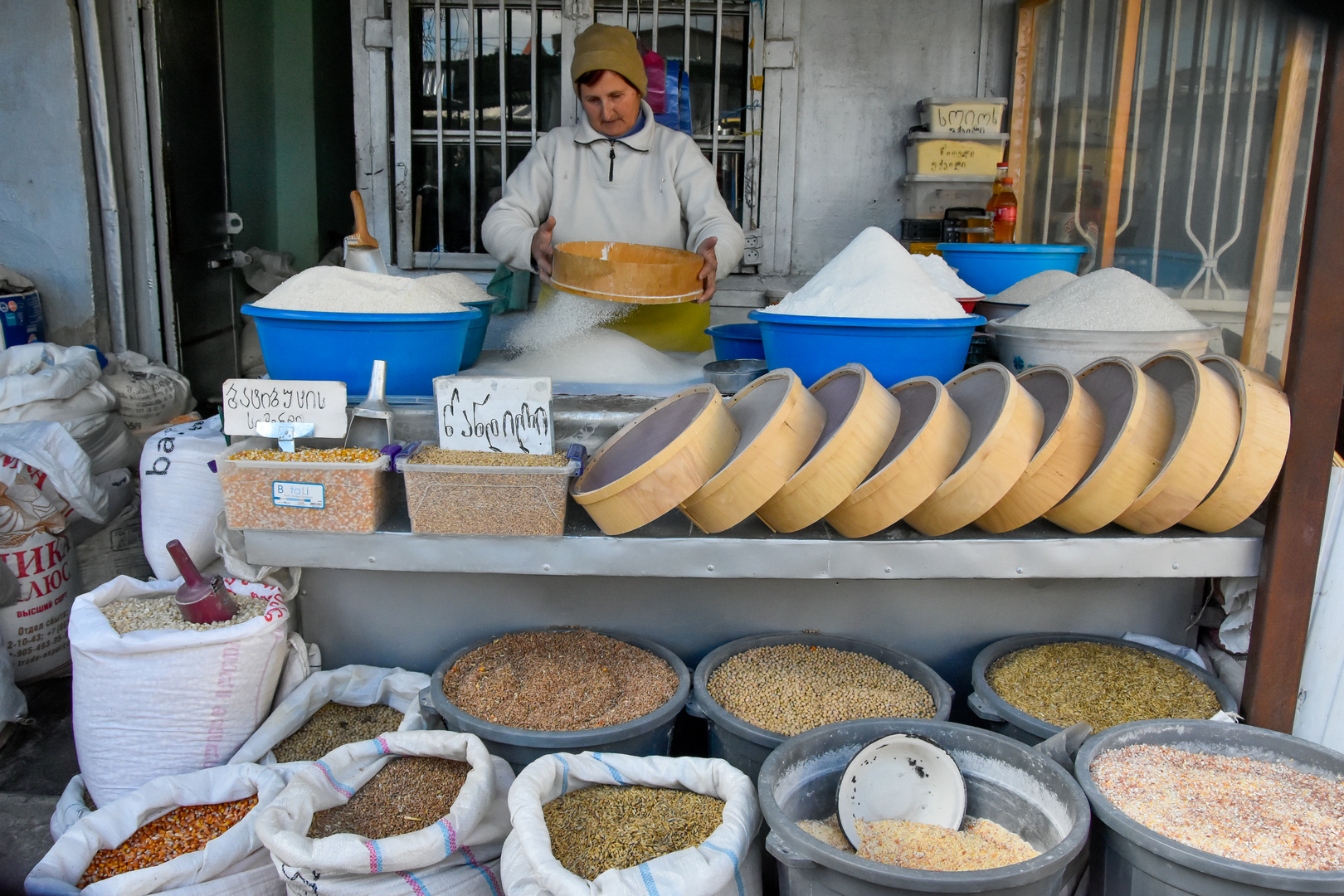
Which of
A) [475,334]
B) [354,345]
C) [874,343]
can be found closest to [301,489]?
[354,345]

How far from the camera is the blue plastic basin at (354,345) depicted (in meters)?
1.62

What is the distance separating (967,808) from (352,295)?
1320mm

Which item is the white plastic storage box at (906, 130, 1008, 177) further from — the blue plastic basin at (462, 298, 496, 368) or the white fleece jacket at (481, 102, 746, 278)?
the blue plastic basin at (462, 298, 496, 368)

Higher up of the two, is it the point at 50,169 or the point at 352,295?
the point at 50,169

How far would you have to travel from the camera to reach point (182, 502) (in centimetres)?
190

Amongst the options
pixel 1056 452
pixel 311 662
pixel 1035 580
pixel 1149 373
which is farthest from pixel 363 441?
pixel 1149 373

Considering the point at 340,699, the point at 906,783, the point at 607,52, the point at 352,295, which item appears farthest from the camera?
the point at 607,52

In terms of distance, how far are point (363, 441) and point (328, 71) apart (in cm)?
390

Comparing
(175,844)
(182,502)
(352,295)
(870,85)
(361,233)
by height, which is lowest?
(175,844)

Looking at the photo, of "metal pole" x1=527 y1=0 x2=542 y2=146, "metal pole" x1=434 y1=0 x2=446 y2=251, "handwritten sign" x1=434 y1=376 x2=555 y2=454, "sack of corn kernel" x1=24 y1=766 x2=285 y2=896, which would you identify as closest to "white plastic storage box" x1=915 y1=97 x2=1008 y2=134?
"metal pole" x1=527 y1=0 x2=542 y2=146

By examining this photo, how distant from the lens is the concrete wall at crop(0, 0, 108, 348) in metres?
2.72

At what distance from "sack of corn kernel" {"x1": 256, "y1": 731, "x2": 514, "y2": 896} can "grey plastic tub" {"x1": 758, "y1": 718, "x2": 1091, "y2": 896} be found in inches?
16.9

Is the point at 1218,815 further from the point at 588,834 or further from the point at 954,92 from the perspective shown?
the point at 954,92

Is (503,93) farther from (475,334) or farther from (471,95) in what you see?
(475,334)
